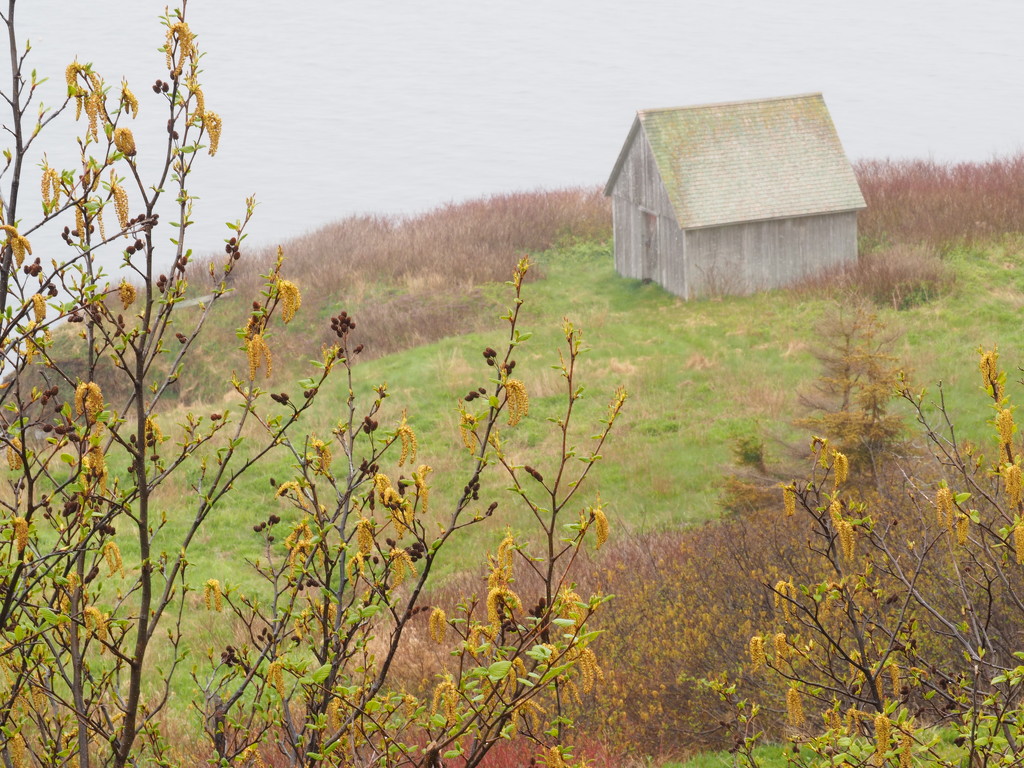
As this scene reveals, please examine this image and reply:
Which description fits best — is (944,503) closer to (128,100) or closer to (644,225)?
(128,100)

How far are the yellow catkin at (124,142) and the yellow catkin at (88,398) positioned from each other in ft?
3.62

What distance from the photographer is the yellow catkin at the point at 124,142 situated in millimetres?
4176

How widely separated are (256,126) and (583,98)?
78.5ft

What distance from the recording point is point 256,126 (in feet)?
241

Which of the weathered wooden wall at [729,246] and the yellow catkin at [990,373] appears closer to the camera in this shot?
the yellow catkin at [990,373]

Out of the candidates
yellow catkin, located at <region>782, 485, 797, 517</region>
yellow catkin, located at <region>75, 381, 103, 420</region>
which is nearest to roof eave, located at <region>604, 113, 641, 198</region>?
yellow catkin, located at <region>782, 485, 797, 517</region>

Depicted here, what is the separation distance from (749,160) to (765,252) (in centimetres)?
213

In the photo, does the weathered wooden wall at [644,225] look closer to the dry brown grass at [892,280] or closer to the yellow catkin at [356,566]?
the dry brown grass at [892,280]

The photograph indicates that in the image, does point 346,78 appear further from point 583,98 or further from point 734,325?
point 734,325

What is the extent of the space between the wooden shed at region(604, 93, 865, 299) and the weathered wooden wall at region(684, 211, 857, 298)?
0.07 feet

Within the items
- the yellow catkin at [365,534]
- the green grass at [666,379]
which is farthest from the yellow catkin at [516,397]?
the green grass at [666,379]

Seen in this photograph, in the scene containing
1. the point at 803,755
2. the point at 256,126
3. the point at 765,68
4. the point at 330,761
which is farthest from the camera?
the point at 765,68

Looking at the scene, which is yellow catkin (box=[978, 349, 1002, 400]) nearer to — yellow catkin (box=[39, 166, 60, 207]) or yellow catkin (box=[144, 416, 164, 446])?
yellow catkin (box=[144, 416, 164, 446])

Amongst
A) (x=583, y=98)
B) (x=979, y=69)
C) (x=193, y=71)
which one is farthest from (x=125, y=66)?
(x=193, y=71)
